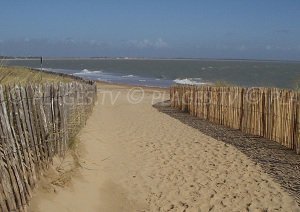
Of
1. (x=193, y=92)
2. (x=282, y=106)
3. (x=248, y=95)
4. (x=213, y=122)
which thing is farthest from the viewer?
(x=193, y=92)

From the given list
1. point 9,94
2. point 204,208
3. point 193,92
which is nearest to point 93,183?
point 204,208

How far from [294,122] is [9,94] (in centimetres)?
541

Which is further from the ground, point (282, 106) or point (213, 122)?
point (282, 106)

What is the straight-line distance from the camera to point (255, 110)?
9.95 metres

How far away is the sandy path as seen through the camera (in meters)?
5.80

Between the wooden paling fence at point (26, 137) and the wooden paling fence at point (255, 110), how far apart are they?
4.34 meters

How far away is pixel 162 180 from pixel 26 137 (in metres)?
2.67

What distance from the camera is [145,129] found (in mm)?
11750

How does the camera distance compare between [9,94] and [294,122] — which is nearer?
[9,94]

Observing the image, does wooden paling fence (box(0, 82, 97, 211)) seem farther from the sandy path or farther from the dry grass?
the dry grass

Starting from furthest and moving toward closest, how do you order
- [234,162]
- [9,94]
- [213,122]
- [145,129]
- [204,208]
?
1. [213,122]
2. [145,129]
3. [234,162]
4. [204,208]
5. [9,94]

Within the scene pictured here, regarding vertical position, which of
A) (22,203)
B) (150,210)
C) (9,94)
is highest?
(9,94)

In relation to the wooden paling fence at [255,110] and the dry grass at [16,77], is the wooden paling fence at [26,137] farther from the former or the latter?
the wooden paling fence at [255,110]

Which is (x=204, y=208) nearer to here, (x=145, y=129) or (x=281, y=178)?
(x=281, y=178)
